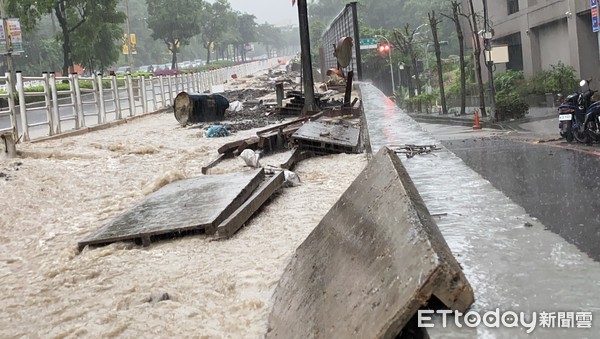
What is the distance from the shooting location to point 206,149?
1152cm

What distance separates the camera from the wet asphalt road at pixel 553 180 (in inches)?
256

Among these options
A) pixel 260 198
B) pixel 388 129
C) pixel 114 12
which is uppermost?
pixel 114 12

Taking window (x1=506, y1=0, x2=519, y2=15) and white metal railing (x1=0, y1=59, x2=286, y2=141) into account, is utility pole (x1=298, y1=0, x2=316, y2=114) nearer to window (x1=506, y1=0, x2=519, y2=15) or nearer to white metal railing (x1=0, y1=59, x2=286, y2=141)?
white metal railing (x1=0, y1=59, x2=286, y2=141)

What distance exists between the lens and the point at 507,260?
2.01m

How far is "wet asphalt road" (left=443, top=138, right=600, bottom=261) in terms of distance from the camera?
651 cm

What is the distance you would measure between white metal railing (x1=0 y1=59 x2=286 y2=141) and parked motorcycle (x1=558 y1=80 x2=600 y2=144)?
464 inches

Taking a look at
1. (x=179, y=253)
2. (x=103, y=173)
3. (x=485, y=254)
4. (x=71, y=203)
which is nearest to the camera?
(x=485, y=254)

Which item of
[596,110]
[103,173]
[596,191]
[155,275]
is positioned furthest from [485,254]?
[596,110]

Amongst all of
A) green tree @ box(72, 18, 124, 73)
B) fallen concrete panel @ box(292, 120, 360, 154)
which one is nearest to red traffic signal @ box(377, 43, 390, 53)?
green tree @ box(72, 18, 124, 73)

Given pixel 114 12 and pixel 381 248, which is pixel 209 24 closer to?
pixel 114 12

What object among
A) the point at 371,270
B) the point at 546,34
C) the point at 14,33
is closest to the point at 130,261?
the point at 371,270

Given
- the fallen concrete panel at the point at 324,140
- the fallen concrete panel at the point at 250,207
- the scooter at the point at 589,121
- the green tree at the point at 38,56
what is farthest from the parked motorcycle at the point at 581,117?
the green tree at the point at 38,56

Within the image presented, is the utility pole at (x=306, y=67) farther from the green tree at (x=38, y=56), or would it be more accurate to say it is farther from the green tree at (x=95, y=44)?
the green tree at (x=38, y=56)

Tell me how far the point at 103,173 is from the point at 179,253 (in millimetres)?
4893
